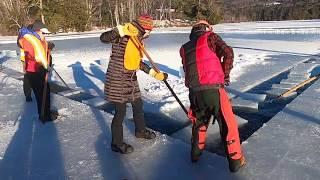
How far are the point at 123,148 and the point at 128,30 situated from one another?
4.05 ft

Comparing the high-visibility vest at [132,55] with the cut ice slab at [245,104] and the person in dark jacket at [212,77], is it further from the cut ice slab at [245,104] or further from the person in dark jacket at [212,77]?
the cut ice slab at [245,104]

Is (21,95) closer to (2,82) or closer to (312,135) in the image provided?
(2,82)

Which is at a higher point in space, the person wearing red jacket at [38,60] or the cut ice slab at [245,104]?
the person wearing red jacket at [38,60]

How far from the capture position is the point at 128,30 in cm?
372

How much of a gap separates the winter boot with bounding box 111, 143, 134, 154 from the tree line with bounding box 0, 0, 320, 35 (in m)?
19.1

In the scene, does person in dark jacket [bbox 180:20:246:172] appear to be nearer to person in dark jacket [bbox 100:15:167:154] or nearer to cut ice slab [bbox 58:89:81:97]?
person in dark jacket [bbox 100:15:167:154]

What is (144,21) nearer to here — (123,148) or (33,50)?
(123,148)

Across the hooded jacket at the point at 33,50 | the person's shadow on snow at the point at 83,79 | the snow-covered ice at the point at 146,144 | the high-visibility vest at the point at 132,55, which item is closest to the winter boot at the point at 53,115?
the snow-covered ice at the point at 146,144

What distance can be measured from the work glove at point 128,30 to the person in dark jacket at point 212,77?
0.52 metres

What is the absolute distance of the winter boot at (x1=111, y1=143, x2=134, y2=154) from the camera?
405 cm

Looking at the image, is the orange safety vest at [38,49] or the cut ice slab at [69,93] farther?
the cut ice slab at [69,93]

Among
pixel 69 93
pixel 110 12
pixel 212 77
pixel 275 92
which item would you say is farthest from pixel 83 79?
pixel 110 12

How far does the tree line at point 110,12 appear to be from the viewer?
28.6 m

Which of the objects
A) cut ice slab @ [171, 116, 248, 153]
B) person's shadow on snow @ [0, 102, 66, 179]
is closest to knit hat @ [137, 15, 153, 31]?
cut ice slab @ [171, 116, 248, 153]
